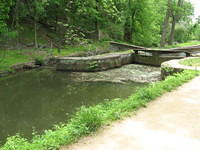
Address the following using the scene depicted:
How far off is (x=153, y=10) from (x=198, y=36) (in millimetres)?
29784

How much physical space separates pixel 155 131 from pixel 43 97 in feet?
17.5

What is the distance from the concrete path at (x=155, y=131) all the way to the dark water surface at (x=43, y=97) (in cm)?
241

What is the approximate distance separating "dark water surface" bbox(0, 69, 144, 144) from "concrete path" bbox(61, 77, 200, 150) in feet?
7.91

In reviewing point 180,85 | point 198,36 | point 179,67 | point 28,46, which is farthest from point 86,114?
point 198,36

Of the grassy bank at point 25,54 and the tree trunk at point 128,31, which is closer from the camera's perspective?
the grassy bank at point 25,54

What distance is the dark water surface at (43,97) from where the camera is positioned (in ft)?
18.5

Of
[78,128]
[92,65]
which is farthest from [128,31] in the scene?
[78,128]

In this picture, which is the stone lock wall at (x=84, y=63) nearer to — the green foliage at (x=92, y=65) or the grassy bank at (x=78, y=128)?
the green foliage at (x=92, y=65)

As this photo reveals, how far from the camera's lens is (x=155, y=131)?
346 centimetres

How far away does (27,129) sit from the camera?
526 centimetres

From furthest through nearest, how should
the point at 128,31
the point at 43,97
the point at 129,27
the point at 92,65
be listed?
the point at 128,31 < the point at 129,27 < the point at 92,65 < the point at 43,97

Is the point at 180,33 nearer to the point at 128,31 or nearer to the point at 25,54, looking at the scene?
the point at 128,31

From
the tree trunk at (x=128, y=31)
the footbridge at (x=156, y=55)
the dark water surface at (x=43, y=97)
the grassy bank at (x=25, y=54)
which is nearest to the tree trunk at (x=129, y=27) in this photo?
the tree trunk at (x=128, y=31)

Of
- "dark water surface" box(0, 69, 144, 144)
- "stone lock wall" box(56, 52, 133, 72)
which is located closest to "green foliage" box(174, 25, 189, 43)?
"stone lock wall" box(56, 52, 133, 72)
